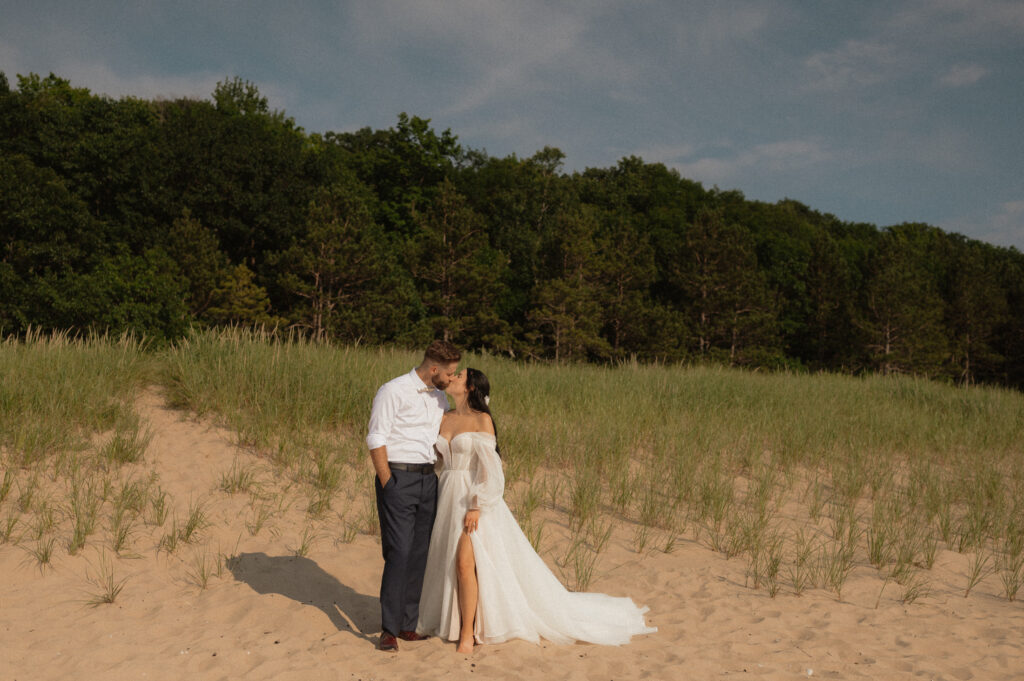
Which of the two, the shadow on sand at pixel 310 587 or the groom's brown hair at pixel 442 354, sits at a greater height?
the groom's brown hair at pixel 442 354

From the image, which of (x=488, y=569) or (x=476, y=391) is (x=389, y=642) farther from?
(x=476, y=391)

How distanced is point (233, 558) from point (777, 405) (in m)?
10.1

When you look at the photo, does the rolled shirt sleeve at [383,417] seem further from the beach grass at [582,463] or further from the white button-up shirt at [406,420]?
the beach grass at [582,463]

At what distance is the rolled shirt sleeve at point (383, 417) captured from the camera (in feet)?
15.9

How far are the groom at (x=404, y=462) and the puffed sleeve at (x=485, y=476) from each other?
348 millimetres

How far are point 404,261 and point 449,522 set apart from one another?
28927 mm

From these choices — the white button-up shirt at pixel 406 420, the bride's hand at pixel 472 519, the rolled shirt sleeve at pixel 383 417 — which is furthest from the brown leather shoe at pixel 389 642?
the rolled shirt sleeve at pixel 383 417

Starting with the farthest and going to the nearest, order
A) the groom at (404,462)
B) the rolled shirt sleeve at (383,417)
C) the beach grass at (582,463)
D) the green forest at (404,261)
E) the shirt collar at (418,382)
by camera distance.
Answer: the green forest at (404,261) → the beach grass at (582,463) → the shirt collar at (418,382) → the groom at (404,462) → the rolled shirt sleeve at (383,417)

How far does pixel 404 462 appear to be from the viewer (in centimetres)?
500

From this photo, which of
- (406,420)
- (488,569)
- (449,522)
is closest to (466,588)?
(488,569)

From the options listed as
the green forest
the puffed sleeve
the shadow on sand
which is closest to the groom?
the puffed sleeve

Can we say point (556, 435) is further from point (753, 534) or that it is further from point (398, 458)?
point (398, 458)

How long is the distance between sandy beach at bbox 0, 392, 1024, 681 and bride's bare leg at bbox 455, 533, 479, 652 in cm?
12

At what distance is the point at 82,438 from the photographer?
8688mm
